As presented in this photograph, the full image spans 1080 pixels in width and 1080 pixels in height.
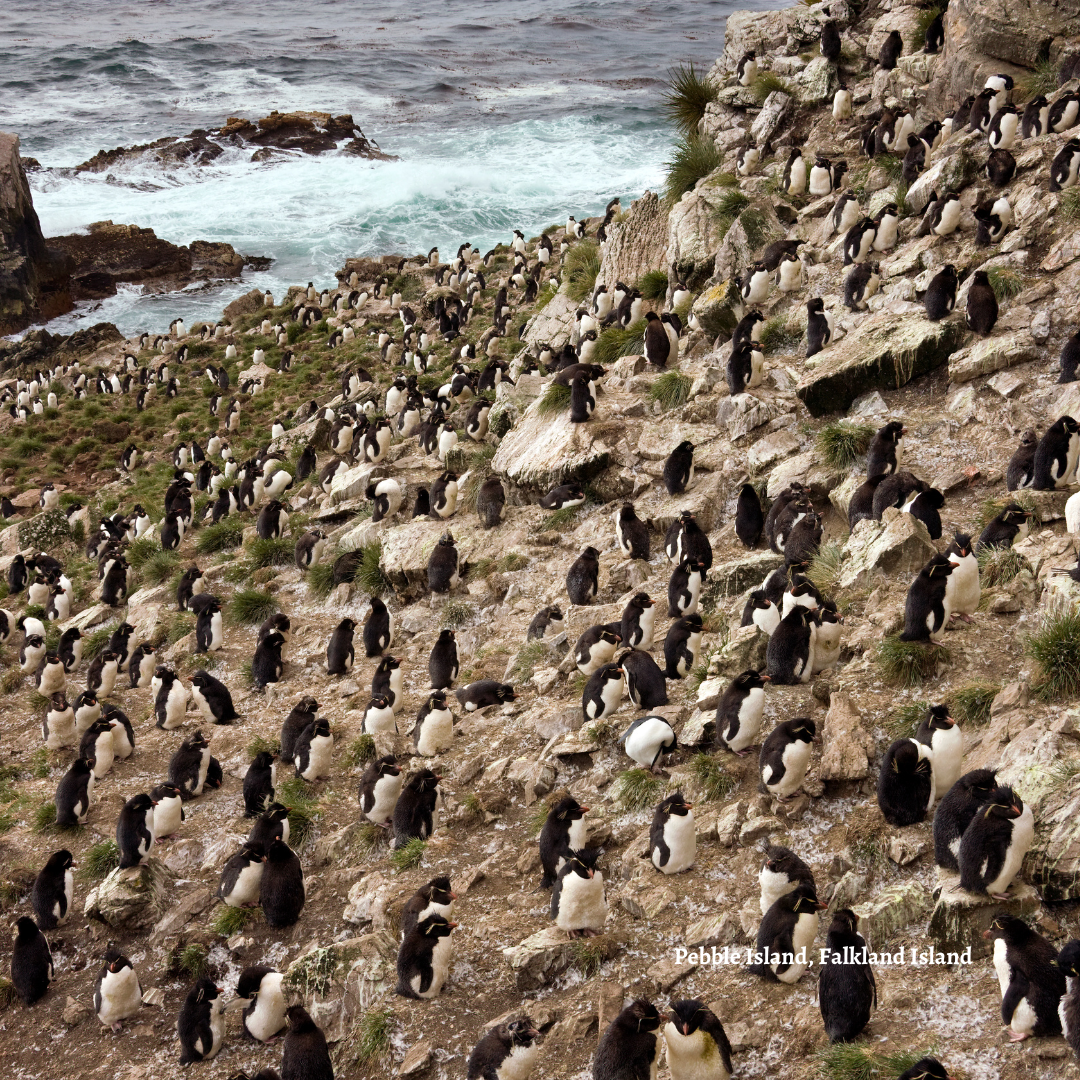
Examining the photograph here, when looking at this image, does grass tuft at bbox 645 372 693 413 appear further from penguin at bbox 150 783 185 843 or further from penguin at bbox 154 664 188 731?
penguin at bbox 150 783 185 843

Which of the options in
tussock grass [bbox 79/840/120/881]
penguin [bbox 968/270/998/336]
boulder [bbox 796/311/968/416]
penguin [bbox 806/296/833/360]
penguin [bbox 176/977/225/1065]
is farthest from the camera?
penguin [bbox 806/296/833/360]

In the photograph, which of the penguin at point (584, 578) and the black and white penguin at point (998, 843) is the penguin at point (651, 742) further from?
the penguin at point (584, 578)

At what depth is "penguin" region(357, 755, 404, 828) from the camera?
9305 millimetres

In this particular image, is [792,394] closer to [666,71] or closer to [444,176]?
[444,176]

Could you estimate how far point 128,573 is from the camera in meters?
17.5

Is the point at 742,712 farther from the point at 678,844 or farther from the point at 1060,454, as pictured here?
the point at 1060,454

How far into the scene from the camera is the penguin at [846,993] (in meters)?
5.56

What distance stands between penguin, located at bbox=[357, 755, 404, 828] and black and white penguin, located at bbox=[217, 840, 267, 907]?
1020 millimetres

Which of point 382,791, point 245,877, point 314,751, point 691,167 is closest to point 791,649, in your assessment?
point 382,791

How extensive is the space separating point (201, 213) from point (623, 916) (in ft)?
140

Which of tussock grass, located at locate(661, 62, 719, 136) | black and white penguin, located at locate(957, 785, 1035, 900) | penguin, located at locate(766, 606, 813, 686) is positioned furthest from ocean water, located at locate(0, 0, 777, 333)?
black and white penguin, located at locate(957, 785, 1035, 900)

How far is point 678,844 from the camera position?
7.34m

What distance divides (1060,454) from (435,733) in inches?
244

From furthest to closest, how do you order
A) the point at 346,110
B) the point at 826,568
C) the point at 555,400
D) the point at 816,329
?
the point at 346,110 < the point at 555,400 < the point at 816,329 < the point at 826,568
